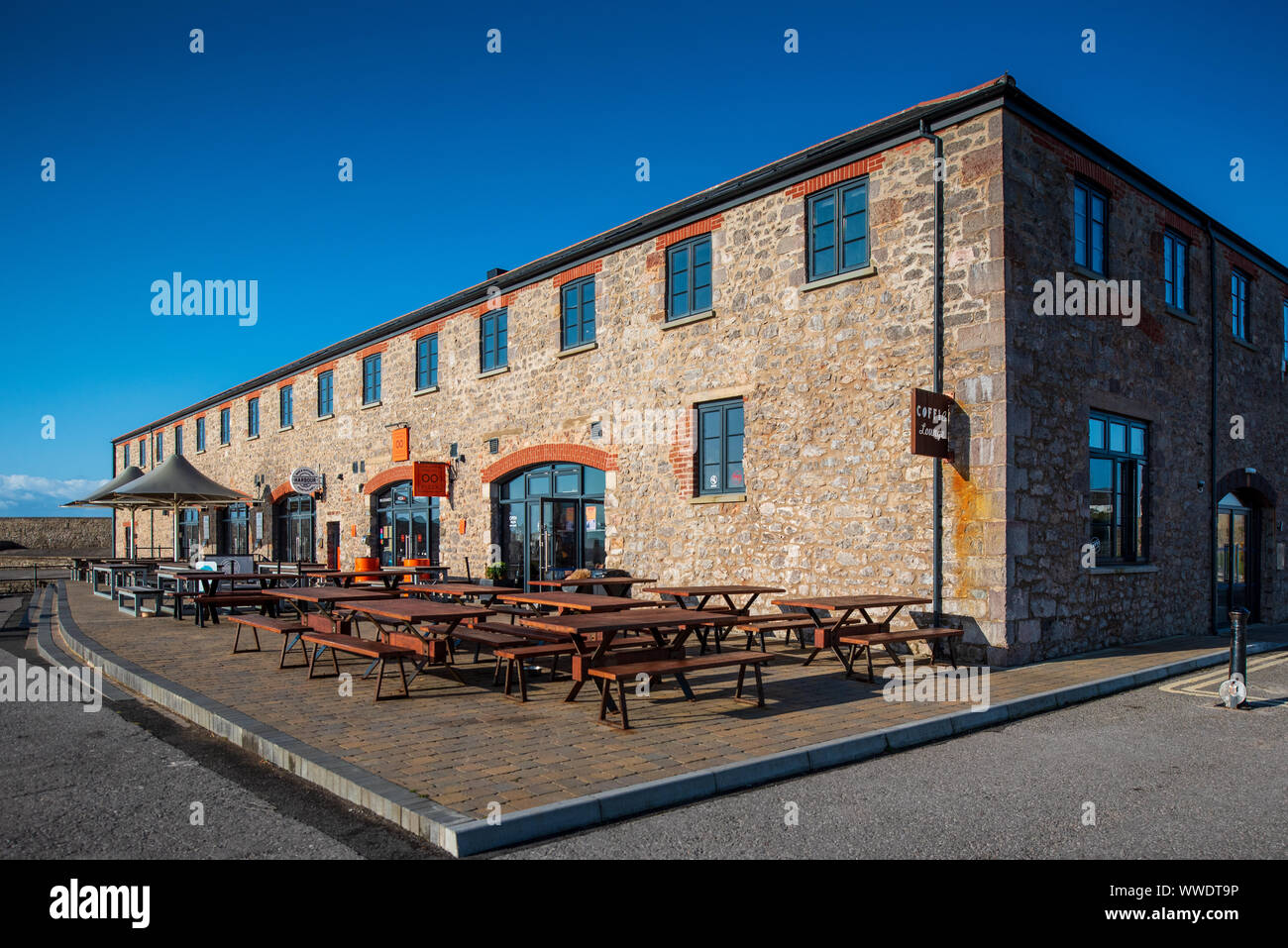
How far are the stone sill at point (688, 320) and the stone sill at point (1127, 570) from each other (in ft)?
19.0

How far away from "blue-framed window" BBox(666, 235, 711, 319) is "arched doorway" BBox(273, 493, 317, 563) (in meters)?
14.1

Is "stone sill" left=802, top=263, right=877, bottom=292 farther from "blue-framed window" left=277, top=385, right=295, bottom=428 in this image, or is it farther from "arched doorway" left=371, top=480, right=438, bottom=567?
"blue-framed window" left=277, top=385, right=295, bottom=428

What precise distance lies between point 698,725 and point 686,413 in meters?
6.81

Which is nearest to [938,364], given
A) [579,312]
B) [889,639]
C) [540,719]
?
[889,639]

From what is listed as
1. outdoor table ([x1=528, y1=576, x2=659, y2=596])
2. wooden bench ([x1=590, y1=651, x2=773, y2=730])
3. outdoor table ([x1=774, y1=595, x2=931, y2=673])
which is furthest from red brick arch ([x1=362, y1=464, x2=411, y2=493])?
wooden bench ([x1=590, y1=651, x2=773, y2=730])

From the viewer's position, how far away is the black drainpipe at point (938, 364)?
30.9 ft

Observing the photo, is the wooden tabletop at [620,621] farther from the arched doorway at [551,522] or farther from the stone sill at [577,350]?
the stone sill at [577,350]

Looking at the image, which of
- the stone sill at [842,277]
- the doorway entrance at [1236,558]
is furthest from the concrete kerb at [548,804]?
the doorway entrance at [1236,558]

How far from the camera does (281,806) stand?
4.62 meters

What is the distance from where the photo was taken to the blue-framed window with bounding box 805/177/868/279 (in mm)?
10602

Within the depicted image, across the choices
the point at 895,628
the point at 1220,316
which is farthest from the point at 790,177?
the point at 1220,316

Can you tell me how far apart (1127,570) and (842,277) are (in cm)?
504

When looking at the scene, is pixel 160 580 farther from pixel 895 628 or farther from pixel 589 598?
pixel 895 628

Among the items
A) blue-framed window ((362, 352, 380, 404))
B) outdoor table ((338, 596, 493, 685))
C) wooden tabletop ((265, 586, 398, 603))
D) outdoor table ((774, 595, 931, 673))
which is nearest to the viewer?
outdoor table ((338, 596, 493, 685))
